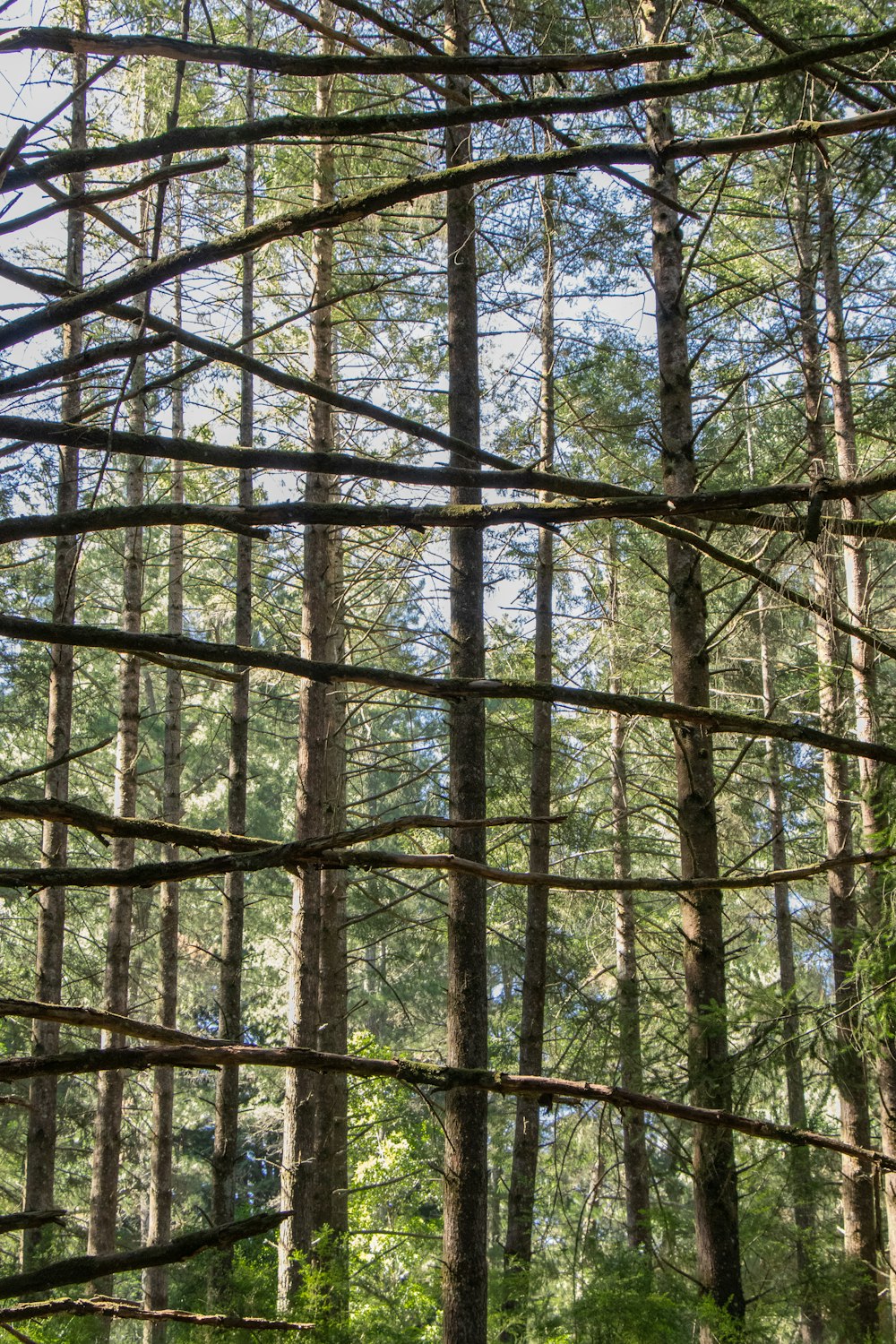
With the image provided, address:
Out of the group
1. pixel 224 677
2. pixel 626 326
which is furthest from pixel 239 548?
pixel 224 677

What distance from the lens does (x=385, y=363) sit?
1004cm

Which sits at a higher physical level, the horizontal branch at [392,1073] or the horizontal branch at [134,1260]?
the horizontal branch at [392,1073]

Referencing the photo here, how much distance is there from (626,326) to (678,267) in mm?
6769

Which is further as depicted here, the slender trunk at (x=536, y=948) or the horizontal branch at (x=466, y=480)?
the slender trunk at (x=536, y=948)

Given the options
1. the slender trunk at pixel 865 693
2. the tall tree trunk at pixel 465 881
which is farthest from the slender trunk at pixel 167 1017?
the slender trunk at pixel 865 693

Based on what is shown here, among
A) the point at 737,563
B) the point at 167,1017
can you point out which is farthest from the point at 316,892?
the point at 737,563

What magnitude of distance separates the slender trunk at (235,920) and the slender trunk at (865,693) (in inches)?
234

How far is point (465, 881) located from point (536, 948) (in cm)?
578

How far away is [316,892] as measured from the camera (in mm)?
10031

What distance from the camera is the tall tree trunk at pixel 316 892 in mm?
9469

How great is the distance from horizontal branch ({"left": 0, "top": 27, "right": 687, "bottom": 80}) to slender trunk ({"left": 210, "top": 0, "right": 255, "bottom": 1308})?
9.17 meters

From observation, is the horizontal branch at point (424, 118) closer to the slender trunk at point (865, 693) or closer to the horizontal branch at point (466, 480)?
the horizontal branch at point (466, 480)

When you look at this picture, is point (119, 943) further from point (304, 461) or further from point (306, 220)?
point (306, 220)

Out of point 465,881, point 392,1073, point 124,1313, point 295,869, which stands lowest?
point 124,1313
